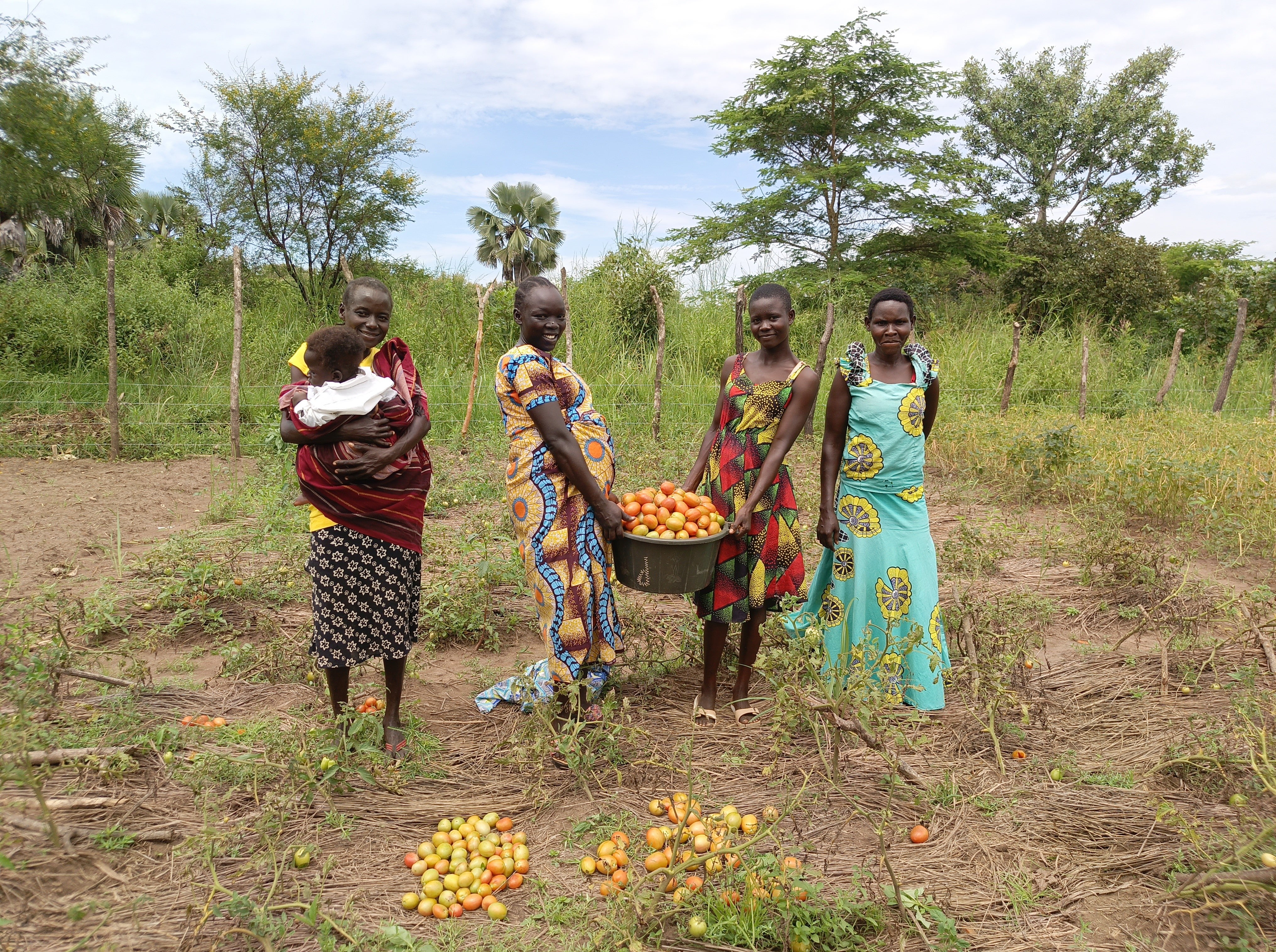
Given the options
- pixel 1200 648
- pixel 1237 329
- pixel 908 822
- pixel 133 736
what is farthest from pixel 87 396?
pixel 1237 329

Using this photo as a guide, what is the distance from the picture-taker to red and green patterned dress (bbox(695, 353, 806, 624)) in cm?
308

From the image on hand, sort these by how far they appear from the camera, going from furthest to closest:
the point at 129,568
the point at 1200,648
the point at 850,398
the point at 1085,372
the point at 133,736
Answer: the point at 1085,372 < the point at 129,568 < the point at 1200,648 < the point at 850,398 < the point at 133,736

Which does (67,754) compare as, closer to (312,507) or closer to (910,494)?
(312,507)

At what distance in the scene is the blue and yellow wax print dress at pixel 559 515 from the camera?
9.11 ft

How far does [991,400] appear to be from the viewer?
36.9 ft

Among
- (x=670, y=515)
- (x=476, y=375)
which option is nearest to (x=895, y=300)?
(x=670, y=515)

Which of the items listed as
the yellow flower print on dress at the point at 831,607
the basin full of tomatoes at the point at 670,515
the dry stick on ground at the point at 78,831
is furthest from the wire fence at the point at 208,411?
the dry stick on ground at the point at 78,831

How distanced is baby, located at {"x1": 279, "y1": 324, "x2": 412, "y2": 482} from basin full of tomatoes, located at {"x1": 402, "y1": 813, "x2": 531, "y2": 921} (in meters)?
1.19

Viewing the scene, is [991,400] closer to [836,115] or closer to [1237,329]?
[1237,329]

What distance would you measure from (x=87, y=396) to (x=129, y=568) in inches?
241

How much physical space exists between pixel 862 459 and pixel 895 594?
0.58m

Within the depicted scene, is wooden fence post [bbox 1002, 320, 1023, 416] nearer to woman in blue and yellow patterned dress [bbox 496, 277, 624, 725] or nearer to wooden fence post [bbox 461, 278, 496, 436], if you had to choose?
wooden fence post [bbox 461, 278, 496, 436]

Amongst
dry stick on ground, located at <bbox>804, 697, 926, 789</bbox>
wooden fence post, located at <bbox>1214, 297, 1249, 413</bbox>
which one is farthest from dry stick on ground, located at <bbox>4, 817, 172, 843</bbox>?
wooden fence post, located at <bbox>1214, 297, 1249, 413</bbox>

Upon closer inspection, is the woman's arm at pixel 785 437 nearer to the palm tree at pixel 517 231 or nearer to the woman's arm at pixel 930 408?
the woman's arm at pixel 930 408
